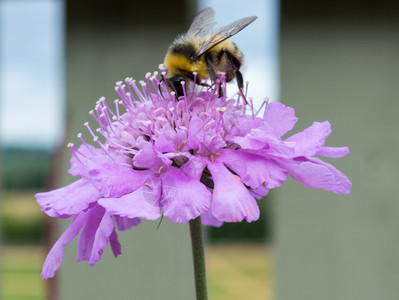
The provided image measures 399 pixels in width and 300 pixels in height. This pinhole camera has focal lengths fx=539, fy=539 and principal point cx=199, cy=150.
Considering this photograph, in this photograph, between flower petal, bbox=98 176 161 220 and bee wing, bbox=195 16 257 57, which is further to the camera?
bee wing, bbox=195 16 257 57

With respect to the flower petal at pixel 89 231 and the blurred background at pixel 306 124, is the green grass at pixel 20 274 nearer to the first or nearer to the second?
the blurred background at pixel 306 124

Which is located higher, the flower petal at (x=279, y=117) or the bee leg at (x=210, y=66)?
the bee leg at (x=210, y=66)

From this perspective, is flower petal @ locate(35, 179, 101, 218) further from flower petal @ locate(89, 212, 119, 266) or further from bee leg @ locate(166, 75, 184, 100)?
bee leg @ locate(166, 75, 184, 100)

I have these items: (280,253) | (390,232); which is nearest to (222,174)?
(280,253)

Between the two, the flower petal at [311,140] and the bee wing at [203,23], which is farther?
the bee wing at [203,23]

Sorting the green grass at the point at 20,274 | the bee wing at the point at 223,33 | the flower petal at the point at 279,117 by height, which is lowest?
the green grass at the point at 20,274

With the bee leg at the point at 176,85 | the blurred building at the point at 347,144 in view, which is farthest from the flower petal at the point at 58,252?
the blurred building at the point at 347,144

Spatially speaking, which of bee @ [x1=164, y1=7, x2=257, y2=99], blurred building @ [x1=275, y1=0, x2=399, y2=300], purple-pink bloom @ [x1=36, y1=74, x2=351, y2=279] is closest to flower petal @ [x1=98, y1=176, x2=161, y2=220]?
purple-pink bloom @ [x1=36, y1=74, x2=351, y2=279]
